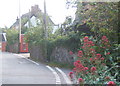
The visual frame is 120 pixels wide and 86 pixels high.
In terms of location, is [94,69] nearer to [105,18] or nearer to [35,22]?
[105,18]

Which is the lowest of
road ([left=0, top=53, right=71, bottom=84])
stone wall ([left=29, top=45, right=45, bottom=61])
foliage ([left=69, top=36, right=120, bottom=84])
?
stone wall ([left=29, top=45, right=45, bottom=61])

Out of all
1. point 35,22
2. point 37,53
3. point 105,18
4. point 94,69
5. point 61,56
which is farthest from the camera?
point 35,22

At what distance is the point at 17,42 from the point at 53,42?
24108 mm

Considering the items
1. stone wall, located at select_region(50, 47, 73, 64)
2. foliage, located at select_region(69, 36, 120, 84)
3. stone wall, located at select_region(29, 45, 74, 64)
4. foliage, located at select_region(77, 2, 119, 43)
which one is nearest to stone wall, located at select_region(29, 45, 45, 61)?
stone wall, located at select_region(29, 45, 74, 64)

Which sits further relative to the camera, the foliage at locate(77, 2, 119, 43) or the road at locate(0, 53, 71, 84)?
the road at locate(0, 53, 71, 84)

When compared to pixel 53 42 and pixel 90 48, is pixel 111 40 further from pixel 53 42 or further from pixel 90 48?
pixel 53 42

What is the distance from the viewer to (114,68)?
21.6 feet

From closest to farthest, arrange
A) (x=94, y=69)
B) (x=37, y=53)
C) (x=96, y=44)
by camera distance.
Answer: (x=94, y=69), (x=96, y=44), (x=37, y=53)

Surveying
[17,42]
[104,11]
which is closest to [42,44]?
[104,11]

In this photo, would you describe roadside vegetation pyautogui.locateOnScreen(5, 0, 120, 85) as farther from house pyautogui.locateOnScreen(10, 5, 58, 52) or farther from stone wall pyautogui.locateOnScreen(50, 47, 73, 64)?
house pyautogui.locateOnScreen(10, 5, 58, 52)

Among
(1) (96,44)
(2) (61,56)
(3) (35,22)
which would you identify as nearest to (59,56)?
(2) (61,56)

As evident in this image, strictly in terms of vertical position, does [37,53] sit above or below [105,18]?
below

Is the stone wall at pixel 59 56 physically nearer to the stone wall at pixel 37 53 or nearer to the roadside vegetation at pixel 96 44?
the stone wall at pixel 37 53

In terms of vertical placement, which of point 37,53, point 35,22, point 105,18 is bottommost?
point 37,53
